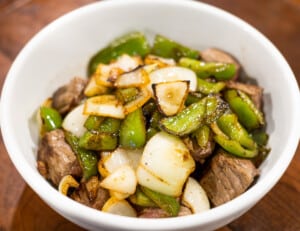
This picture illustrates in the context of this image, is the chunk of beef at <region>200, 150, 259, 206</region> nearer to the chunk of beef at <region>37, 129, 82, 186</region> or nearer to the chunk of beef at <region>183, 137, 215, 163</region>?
the chunk of beef at <region>183, 137, 215, 163</region>

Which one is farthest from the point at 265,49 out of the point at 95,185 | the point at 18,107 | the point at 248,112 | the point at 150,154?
the point at 18,107

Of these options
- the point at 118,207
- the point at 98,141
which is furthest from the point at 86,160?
the point at 118,207

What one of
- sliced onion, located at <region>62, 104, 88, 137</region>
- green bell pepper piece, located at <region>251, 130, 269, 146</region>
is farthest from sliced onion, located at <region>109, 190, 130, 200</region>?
green bell pepper piece, located at <region>251, 130, 269, 146</region>

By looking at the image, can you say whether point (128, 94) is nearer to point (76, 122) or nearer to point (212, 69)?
point (76, 122)

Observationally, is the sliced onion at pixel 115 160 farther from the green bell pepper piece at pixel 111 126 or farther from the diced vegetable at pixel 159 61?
the diced vegetable at pixel 159 61

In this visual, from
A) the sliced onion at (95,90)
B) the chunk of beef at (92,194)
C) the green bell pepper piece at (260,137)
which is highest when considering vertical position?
the sliced onion at (95,90)

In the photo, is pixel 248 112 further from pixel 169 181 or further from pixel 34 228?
pixel 34 228

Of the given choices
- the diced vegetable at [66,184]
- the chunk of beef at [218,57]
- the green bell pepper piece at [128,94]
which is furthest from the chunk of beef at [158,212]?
the chunk of beef at [218,57]
